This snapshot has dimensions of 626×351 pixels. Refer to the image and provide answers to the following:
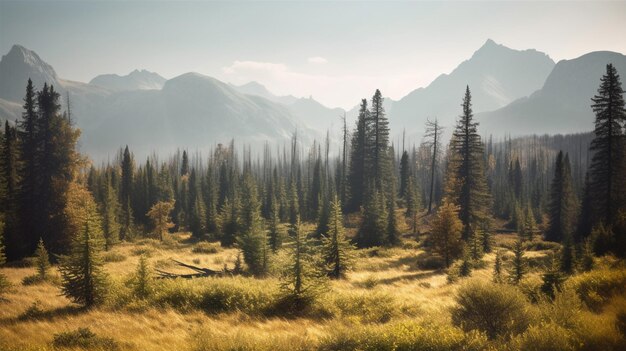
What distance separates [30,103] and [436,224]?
123 feet

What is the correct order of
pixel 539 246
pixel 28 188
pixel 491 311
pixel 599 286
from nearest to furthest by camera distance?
pixel 491 311 → pixel 599 286 → pixel 28 188 → pixel 539 246

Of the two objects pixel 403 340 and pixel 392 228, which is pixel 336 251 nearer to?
pixel 403 340

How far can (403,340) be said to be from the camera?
7898 millimetres

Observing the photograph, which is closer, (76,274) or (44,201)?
(76,274)

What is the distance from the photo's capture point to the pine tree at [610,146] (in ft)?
92.1

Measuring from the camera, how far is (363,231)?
35.9 m

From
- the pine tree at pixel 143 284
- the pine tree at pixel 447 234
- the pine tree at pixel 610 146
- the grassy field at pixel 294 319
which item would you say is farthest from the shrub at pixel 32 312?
the pine tree at pixel 610 146

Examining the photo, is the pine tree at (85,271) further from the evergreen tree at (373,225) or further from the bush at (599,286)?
the evergreen tree at (373,225)

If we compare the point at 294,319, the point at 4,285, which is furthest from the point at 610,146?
the point at 4,285

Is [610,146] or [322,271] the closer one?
[322,271]

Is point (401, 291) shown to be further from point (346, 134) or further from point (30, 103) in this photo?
point (346, 134)

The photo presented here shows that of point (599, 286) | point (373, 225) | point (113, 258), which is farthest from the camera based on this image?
point (373, 225)

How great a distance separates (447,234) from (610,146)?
58.3 ft

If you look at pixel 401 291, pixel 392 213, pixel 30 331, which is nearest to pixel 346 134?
pixel 392 213
